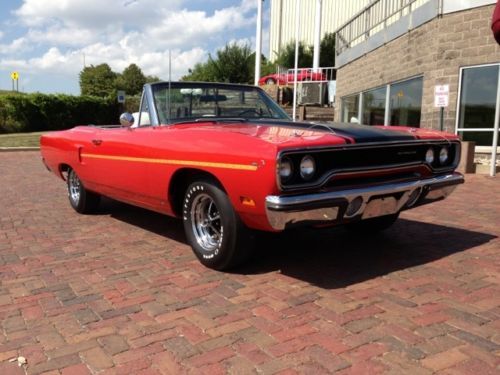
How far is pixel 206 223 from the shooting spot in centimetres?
431

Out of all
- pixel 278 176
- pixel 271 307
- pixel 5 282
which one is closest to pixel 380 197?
pixel 278 176

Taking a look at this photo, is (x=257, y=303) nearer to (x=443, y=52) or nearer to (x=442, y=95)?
(x=442, y=95)

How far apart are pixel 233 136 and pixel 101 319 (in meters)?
1.52

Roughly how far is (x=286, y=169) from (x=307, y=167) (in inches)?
6.9

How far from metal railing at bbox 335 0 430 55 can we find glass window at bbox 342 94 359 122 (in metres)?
2.03

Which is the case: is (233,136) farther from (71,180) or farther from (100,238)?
(71,180)

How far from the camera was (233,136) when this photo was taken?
149 inches

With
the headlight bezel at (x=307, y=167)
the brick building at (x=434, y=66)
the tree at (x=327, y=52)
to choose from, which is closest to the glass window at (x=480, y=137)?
the brick building at (x=434, y=66)

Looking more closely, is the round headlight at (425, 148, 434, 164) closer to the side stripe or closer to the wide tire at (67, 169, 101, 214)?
the side stripe

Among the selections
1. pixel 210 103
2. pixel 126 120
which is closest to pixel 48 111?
pixel 126 120

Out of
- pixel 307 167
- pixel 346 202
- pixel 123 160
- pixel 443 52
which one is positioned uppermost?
pixel 443 52

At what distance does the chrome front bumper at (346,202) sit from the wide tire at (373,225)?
820mm

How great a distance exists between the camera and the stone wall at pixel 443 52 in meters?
11.4

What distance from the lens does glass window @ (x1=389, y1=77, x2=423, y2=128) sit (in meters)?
13.5
